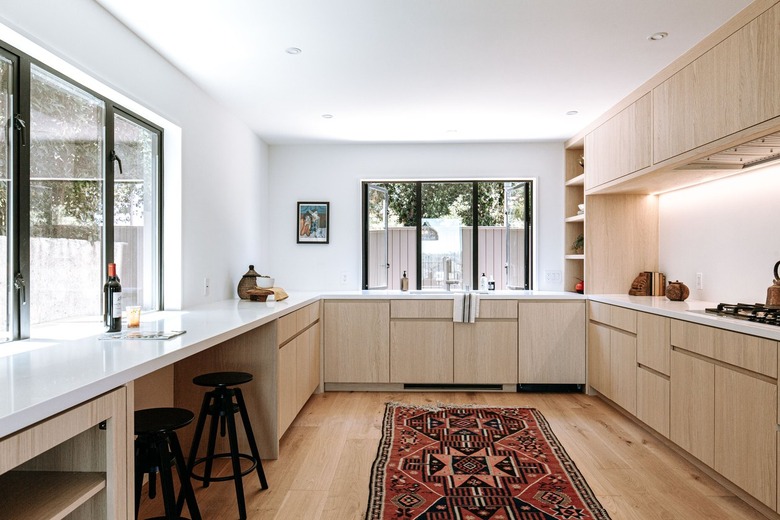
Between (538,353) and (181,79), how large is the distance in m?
3.57

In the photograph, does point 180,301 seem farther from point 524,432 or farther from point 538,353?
point 538,353

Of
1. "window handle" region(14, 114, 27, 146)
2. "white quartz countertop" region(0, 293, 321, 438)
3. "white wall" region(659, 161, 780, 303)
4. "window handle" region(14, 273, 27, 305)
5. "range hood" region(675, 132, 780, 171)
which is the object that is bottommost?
"white quartz countertop" region(0, 293, 321, 438)

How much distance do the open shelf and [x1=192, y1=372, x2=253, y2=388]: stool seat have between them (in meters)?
1.08

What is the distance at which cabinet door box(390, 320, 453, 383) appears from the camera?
4.70 m

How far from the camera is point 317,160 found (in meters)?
5.41

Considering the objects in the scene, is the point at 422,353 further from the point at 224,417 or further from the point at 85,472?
the point at 85,472

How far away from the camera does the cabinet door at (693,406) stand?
275cm

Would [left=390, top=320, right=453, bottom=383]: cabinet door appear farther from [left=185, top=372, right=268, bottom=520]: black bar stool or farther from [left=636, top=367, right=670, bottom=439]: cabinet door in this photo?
[left=185, top=372, right=268, bottom=520]: black bar stool

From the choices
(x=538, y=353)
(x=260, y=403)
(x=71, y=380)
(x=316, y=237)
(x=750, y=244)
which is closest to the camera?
(x=71, y=380)

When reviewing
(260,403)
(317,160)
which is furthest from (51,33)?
(317,160)

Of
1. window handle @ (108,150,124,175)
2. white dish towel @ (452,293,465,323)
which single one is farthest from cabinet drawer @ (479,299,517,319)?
window handle @ (108,150,124,175)

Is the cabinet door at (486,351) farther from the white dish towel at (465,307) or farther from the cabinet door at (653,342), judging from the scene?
the cabinet door at (653,342)

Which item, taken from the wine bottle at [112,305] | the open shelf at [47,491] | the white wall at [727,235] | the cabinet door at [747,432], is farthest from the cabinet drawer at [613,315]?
the open shelf at [47,491]

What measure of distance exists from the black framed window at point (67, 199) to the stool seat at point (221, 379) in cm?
64
